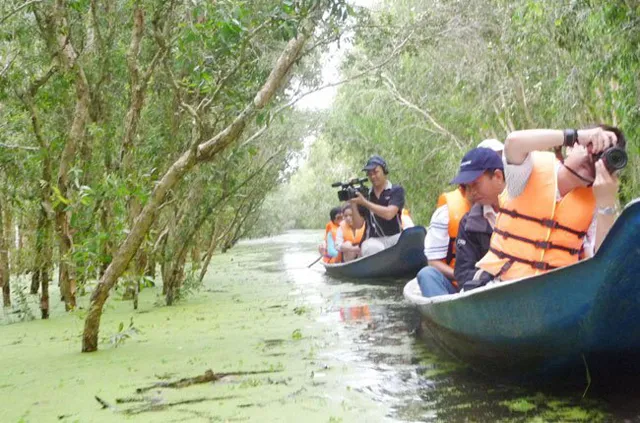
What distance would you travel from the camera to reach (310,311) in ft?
22.6

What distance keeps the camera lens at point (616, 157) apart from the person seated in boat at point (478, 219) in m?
0.82

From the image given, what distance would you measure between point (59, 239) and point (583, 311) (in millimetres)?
4620

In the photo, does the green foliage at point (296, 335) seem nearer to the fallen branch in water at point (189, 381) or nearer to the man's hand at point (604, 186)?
the fallen branch in water at point (189, 381)

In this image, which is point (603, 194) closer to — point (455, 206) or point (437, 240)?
point (455, 206)

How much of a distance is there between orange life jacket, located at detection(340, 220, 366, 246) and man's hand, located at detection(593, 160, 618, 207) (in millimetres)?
7259

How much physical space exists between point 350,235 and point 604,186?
7.68 m

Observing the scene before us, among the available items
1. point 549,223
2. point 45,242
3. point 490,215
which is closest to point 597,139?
point 549,223

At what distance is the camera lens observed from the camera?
2.86 meters

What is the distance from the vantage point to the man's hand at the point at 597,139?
9.56 ft

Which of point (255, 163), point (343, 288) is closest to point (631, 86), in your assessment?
point (343, 288)

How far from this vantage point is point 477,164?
3.67 meters

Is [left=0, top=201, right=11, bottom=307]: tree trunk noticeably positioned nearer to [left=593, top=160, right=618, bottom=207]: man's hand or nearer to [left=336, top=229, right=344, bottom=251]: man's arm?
[left=336, top=229, right=344, bottom=251]: man's arm

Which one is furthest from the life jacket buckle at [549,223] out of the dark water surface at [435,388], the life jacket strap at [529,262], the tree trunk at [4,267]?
the tree trunk at [4,267]

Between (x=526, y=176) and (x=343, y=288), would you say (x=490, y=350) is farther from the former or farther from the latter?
(x=343, y=288)
